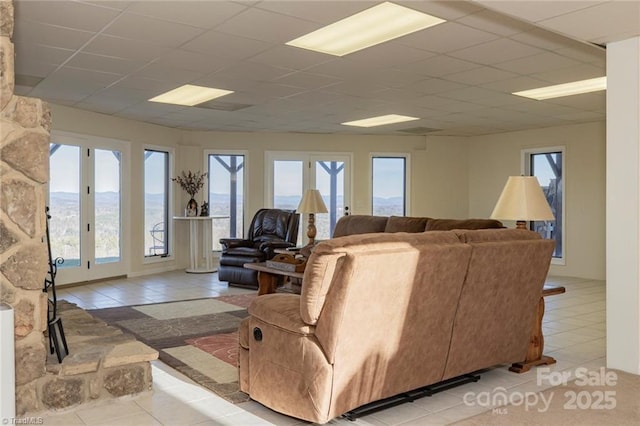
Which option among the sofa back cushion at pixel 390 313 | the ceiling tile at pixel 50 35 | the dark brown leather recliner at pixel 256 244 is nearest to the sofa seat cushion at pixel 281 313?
the sofa back cushion at pixel 390 313

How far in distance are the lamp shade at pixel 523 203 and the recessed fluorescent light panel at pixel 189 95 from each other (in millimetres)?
3641

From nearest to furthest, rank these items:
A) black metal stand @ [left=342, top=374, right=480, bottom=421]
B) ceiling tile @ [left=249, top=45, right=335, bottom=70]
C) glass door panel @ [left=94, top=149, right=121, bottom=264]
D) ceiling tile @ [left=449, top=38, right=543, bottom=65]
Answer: black metal stand @ [left=342, top=374, right=480, bottom=421]
ceiling tile @ [left=449, top=38, right=543, bottom=65]
ceiling tile @ [left=249, top=45, right=335, bottom=70]
glass door panel @ [left=94, top=149, right=121, bottom=264]

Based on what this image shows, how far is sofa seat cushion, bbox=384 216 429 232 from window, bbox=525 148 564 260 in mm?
3960

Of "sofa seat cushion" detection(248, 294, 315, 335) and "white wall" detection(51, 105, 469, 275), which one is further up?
"white wall" detection(51, 105, 469, 275)

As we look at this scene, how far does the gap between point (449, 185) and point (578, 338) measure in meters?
6.07

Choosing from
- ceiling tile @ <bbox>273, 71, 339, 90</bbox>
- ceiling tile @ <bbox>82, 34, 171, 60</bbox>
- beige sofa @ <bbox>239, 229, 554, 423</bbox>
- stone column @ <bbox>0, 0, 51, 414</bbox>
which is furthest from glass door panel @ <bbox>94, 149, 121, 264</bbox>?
beige sofa @ <bbox>239, 229, 554, 423</bbox>

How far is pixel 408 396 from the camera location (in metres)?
3.10

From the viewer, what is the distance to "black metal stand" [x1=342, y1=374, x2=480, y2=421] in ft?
9.52

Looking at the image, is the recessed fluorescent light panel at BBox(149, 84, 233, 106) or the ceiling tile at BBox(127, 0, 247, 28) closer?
the ceiling tile at BBox(127, 0, 247, 28)

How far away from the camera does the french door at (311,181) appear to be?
32.7 feet

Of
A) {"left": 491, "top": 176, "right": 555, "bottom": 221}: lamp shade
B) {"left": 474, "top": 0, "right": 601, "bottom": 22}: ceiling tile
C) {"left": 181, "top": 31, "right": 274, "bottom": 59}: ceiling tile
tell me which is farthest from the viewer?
{"left": 181, "top": 31, "right": 274, "bottom": 59}: ceiling tile

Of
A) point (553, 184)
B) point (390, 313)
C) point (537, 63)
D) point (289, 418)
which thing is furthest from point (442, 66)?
point (553, 184)

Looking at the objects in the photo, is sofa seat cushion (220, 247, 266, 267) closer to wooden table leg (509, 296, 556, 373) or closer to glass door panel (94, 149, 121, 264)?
glass door panel (94, 149, 121, 264)

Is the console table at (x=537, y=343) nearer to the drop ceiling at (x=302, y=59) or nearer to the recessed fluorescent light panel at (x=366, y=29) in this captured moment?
the drop ceiling at (x=302, y=59)
